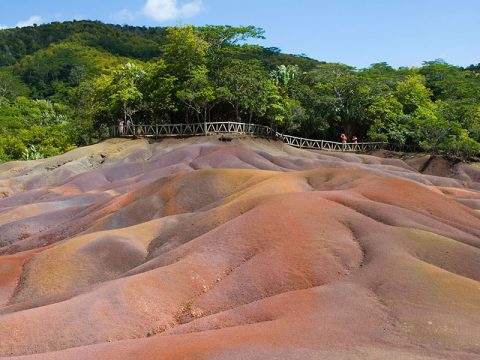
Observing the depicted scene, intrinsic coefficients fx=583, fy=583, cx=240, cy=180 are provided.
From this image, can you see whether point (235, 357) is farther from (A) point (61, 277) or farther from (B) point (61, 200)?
(B) point (61, 200)

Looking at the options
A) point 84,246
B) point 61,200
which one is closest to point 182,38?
point 61,200

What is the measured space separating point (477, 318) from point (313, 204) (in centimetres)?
853

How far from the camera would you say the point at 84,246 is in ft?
83.6

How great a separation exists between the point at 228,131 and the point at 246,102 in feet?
12.8

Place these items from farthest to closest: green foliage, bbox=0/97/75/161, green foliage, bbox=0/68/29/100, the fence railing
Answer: green foliage, bbox=0/68/29/100, green foliage, bbox=0/97/75/161, the fence railing

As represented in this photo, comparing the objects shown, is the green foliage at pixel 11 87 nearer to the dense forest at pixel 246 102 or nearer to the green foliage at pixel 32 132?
the dense forest at pixel 246 102

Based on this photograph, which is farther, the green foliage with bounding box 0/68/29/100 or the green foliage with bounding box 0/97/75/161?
the green foliage with bounding box 0/68/29/100

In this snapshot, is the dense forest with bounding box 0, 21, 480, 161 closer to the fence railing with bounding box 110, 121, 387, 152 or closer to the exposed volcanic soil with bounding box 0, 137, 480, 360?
the fence railing with bounding box 110, 121, 387, 152

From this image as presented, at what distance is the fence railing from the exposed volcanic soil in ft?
113

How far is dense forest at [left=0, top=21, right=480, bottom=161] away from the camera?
6712cm

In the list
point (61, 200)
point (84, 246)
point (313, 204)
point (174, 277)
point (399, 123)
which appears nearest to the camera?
point (174, 277)

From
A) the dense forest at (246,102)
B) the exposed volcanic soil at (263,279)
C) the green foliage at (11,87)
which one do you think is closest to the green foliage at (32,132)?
the dense forest at (246,102)

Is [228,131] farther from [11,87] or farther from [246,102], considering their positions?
[11,87]

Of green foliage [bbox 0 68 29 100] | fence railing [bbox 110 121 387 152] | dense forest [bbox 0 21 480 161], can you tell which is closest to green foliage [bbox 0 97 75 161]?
dense forest [bbox 0 21 480 161]
